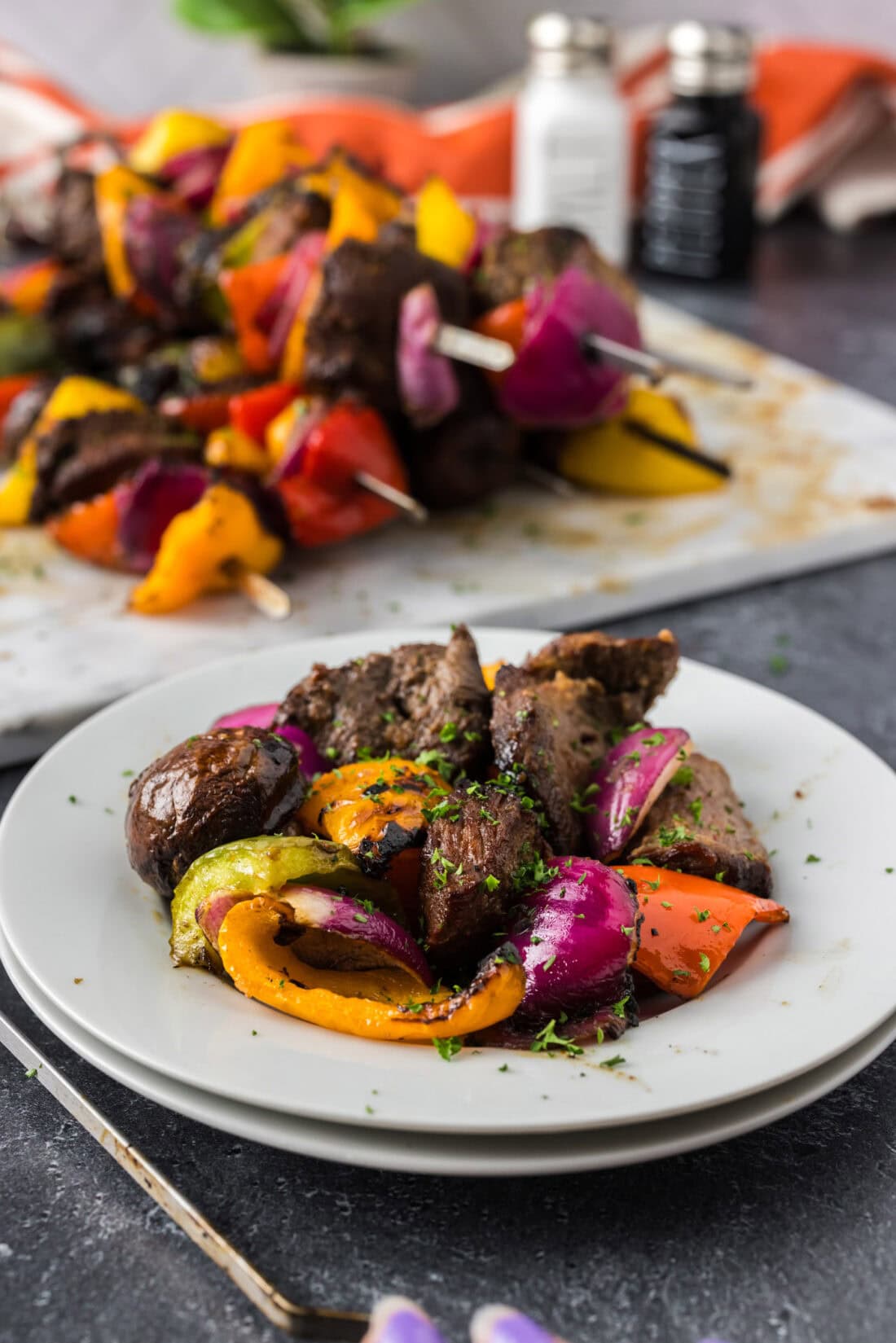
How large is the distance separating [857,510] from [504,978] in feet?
5.08


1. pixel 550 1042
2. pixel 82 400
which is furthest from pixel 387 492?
pixel 550 1042

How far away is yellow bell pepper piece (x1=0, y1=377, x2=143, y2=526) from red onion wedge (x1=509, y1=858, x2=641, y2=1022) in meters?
1.41

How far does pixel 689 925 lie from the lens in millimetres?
1225

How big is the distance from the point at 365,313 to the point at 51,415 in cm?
57

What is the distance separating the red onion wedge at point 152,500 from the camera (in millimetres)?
2139

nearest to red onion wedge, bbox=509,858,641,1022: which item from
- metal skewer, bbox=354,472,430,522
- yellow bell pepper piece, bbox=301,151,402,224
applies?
metal skewer, bbox=354,472,430,522

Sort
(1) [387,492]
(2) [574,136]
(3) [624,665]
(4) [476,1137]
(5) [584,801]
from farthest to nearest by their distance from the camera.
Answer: (2) [574,136]
(1) [387,492]
(3) [624,665]
(5) [584,801]
(4) [476,1137]

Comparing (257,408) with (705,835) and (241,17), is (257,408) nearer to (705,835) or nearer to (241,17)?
(705,835)

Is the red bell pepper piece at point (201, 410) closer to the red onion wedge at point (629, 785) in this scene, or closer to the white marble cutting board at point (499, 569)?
the white marble cutting board at point (499, 569)

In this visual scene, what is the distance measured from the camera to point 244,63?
5.07m

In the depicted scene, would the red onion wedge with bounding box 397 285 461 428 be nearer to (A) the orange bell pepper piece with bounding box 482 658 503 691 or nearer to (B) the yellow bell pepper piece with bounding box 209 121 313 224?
(B) the yellow bell pepper piece with bounding box 209 121 313 224

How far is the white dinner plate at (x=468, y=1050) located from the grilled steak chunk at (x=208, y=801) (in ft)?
0.18

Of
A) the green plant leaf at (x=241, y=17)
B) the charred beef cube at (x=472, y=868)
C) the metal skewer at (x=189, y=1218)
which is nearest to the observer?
the metal skewer at (x=189, y=1218)

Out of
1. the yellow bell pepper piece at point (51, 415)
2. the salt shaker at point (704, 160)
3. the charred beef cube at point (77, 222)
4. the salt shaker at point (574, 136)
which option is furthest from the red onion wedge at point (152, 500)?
the salt shaker at point (704, 160)
